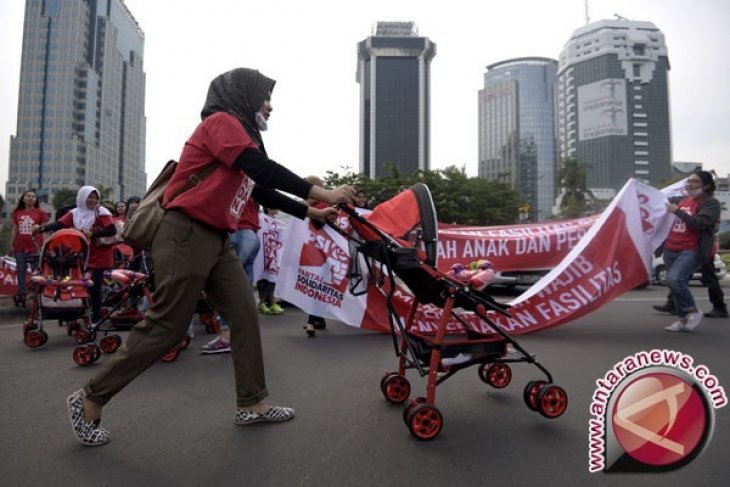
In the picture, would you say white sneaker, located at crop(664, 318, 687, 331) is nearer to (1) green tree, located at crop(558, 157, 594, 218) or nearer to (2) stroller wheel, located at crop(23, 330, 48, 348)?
(2) stroller wheel, located at crop(23, 330, 48, 348)

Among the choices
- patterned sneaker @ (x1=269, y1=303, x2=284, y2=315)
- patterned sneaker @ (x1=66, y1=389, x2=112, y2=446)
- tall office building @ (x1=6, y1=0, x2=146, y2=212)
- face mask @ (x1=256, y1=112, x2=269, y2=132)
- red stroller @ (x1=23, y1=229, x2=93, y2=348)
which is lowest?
patterned sneaker @ (x1=66, y1=389, x2=112, y2=446)

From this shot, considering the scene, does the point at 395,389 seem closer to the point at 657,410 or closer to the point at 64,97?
the point at 657,410

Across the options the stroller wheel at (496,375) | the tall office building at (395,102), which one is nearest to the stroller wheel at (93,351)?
the stroller wheel at (496,375)

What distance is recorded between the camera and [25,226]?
7.39m

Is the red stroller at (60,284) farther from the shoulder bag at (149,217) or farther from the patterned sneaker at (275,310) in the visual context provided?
the shoulder bag at (149,217)

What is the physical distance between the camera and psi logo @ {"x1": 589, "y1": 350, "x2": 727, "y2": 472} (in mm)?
1854

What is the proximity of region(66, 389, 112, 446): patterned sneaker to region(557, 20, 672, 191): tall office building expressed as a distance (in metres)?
128

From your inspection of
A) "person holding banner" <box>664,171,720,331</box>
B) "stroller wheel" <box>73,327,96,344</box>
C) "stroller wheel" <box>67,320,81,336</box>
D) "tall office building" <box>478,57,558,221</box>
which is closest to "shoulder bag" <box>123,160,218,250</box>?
"stroller wheel" <box>73,327,96,344</box>

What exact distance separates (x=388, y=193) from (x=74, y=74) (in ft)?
353

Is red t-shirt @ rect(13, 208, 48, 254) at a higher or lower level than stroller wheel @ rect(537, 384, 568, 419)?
higher

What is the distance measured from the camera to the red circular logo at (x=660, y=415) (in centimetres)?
186

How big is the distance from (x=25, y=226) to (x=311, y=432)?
6884 mm

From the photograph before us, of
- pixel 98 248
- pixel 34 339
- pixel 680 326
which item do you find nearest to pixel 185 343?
pixel 34 339

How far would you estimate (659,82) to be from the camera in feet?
400
